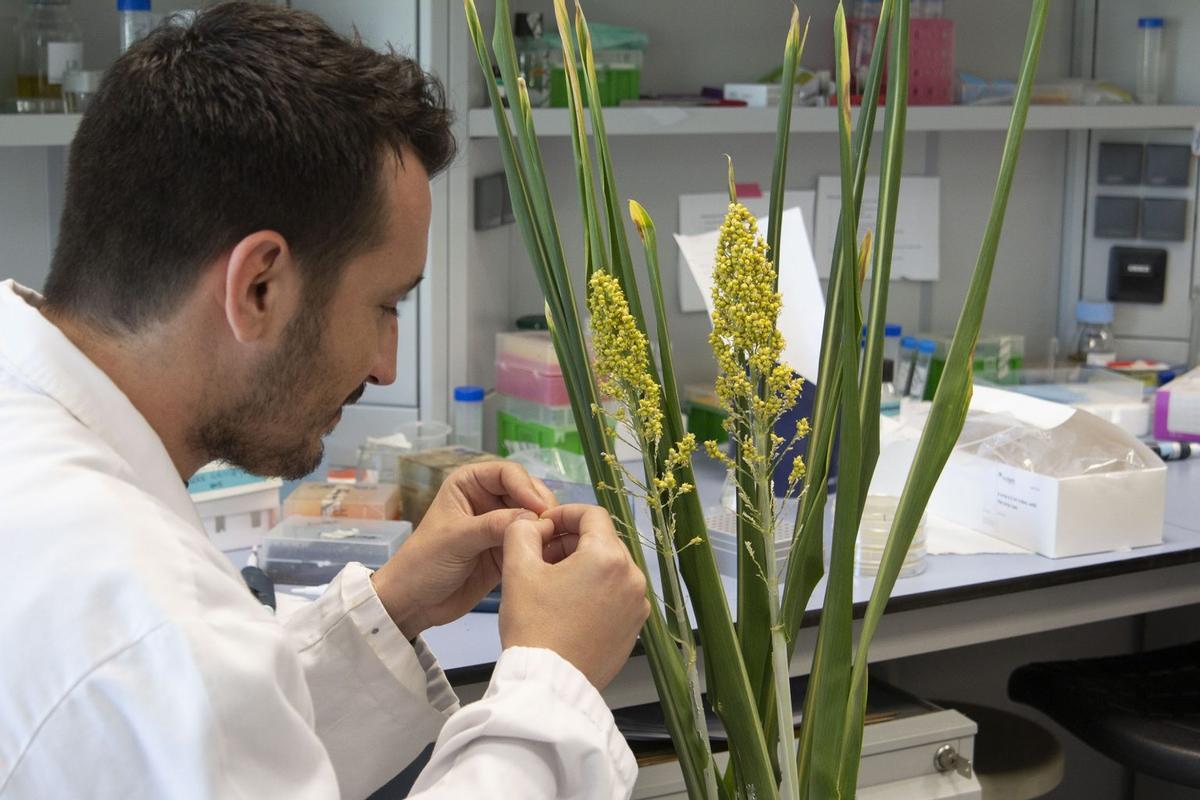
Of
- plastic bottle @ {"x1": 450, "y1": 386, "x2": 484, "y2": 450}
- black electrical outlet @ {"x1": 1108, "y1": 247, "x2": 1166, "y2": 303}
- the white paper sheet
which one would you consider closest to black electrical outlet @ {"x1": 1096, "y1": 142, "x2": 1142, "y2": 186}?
black electrical outlet @ {"x1": 1108, "y1": 247, "x2": 1166, "y2": 303}

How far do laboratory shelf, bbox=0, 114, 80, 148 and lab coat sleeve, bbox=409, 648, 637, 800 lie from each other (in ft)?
3.89

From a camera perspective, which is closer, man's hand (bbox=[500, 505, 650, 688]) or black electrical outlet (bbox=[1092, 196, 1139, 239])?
man's hand (bbox=[500, 505, 650, 688])

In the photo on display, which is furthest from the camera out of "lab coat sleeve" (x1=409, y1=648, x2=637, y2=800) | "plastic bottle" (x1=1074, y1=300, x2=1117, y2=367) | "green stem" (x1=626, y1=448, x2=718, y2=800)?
"plastic bottle" (x1=1074, y1=300, x2=1117, y2=367)

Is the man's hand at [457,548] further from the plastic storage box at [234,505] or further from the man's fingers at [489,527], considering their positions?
the plastic storage box at [234,505]

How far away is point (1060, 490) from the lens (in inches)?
68.1

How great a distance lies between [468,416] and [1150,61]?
1.51 meters

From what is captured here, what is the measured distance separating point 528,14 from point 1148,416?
1.22m

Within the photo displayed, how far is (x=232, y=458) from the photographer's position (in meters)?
1.05

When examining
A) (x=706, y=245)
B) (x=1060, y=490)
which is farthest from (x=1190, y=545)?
(x=706, y=245)

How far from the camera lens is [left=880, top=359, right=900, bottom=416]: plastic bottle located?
233cm

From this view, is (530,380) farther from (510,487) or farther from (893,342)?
(510,487)

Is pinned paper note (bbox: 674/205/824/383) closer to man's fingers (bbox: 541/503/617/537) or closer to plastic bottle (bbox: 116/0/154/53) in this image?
man's fingers (bbox: 541/503/617/537)

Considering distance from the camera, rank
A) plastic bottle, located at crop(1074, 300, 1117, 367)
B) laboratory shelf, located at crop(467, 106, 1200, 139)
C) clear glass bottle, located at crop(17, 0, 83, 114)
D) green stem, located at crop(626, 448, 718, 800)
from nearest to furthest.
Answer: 1. green stem, located at crop(626, 448, 718, 800)
2. clear glass bottle, located at crop(17, 0, 83, 114)
3. laboratory shelf, located at crop(467, 106, 1200, 139)
4. plastic bottle, located at crop(1074, 300, 1117, 367)

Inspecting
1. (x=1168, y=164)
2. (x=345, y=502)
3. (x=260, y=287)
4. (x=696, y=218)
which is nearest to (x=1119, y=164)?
(x=1168, y=164)
